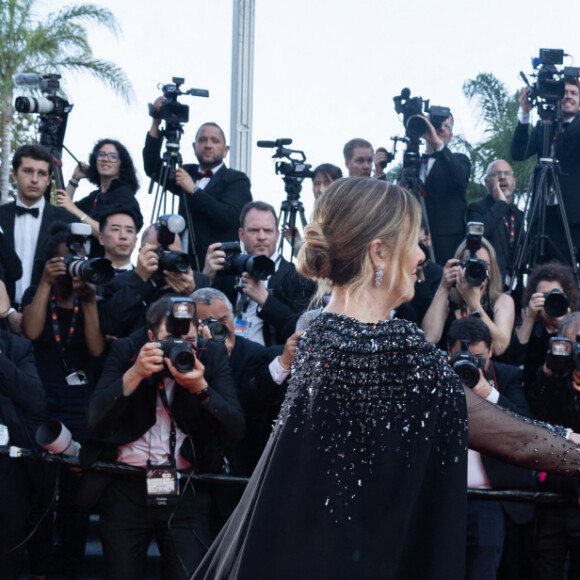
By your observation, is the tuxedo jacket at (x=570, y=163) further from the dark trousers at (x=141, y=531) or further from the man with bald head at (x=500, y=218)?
the dark trousers at (x=141, y=531)

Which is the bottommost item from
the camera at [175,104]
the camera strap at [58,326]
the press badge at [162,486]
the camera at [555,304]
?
the press badge at [162,486]

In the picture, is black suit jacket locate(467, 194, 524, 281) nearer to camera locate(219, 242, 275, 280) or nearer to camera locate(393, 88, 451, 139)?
camera locate(393, 88, 451, 139)

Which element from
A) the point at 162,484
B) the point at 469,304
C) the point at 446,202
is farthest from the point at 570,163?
the point at 162,484

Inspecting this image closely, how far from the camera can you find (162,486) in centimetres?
404

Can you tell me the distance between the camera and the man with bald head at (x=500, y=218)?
21.9 ft

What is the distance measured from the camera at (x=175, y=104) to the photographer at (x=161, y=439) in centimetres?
239

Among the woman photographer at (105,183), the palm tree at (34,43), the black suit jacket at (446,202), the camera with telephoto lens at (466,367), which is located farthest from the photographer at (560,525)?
the palm tree at (34,43)

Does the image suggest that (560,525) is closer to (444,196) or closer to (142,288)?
(142,288)

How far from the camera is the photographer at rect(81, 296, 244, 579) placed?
4.04m

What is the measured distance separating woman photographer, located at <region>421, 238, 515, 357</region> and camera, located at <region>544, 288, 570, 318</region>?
321 mm

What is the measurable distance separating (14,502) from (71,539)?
415 millimetres

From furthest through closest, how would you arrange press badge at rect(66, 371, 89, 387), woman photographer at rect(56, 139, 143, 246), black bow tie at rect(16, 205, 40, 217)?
woman photographer at rect(56, 139, 143, 246) → black bow tie at rect(16, 205, 40, 217) → press badge at rect(66, 371, 89, 387)

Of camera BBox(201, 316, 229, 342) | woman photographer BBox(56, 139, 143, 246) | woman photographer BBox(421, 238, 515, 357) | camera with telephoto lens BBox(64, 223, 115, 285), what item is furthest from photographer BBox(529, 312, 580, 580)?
woman photographer BBox(56, 139, 143, 246)

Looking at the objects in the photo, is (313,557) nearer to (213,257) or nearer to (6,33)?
(213,257)
